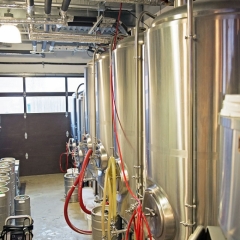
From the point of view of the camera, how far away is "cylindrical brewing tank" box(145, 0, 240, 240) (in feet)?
4.79

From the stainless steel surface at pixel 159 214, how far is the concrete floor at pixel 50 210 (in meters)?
2.29

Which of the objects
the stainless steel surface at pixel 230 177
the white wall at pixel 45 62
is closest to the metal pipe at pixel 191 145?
the stainless steel surface at pixel 230 177

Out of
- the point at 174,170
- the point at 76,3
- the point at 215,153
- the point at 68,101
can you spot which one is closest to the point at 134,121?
the point at 174,170

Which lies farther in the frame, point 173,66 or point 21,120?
point 21,120

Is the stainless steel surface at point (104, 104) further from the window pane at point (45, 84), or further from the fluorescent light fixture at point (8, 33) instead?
the window pane at point (45, 84)

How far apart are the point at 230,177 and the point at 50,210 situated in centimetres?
417

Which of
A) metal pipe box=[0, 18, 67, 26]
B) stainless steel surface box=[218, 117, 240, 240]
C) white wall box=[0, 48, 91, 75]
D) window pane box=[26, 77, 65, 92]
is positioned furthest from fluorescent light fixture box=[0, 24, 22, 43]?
window pane box=[26, 77, 65, 92]

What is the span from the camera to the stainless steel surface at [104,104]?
3.08 meters

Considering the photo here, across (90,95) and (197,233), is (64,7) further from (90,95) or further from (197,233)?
(197,233)

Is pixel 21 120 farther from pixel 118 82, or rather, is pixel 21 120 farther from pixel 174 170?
pixel 174 170

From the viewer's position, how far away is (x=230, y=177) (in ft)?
3.93

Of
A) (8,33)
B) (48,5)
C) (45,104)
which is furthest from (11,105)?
(48,5)

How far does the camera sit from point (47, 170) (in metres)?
7.25

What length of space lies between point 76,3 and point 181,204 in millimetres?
3090
